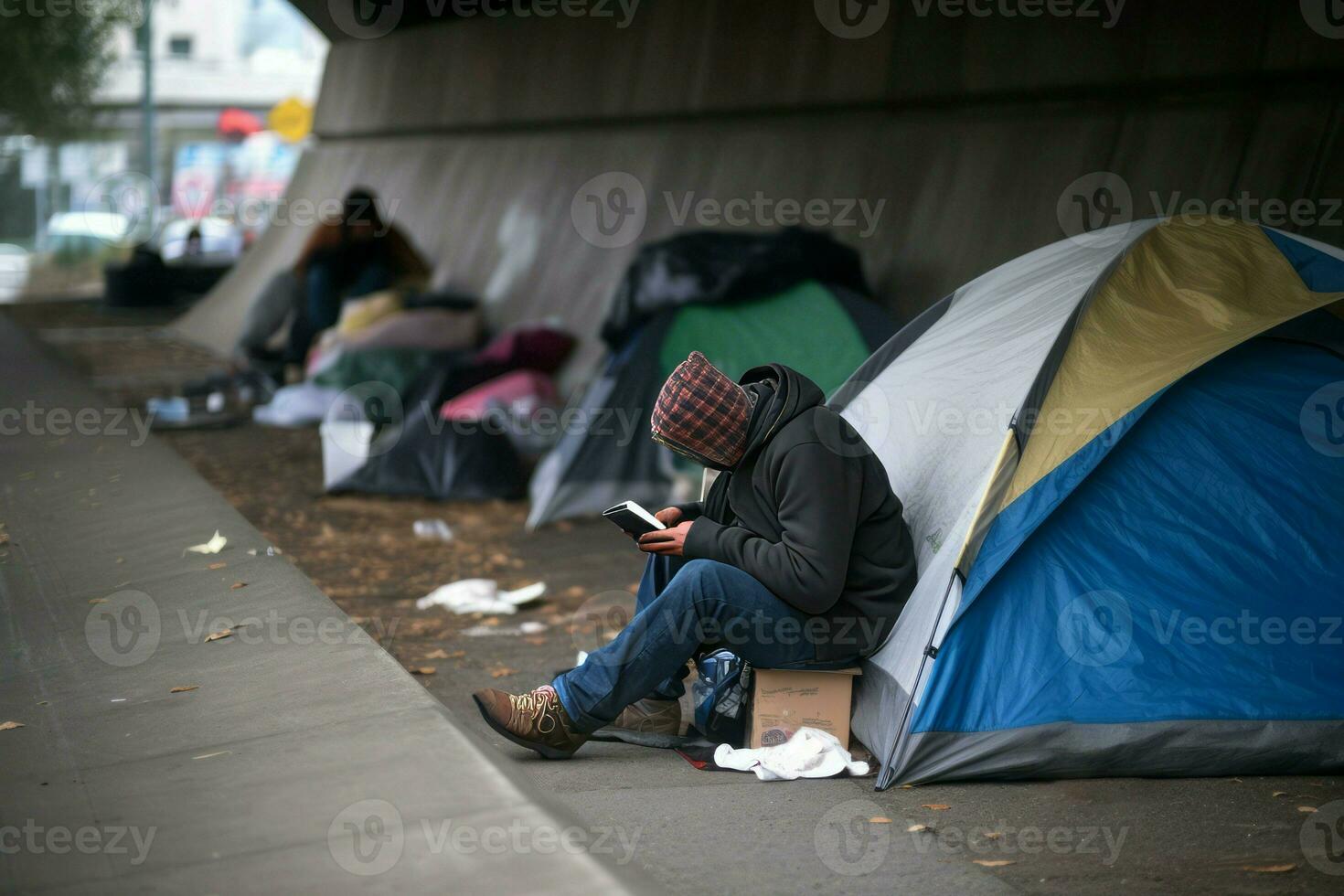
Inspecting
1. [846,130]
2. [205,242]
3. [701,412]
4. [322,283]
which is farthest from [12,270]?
[701,412]

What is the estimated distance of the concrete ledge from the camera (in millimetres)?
3393

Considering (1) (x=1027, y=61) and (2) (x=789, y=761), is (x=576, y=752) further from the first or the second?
(1) (x=1027, y=61)

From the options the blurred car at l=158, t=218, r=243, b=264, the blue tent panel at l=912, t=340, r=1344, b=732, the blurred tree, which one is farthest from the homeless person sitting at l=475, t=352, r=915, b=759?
the blurred tree

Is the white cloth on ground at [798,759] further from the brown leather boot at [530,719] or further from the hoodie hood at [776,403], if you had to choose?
the hoodie hood at [776,403]

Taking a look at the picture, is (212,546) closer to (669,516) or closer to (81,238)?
(669,516)

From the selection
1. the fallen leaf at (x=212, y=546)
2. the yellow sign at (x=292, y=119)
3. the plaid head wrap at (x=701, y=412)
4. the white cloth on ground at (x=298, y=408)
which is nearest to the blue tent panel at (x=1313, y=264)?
the plaid head wrap at (x=701, y=412)

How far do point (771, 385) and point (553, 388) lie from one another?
6.29 m

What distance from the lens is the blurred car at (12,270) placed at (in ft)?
90.5

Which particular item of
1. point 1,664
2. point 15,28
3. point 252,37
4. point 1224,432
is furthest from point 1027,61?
point 252,37

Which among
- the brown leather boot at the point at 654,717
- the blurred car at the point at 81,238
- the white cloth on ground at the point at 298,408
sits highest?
the brown leather boot at the point at 654,717

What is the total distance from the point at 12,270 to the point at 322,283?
72.9 feet

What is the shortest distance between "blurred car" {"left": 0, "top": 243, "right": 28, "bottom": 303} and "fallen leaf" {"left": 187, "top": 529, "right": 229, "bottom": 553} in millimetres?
21044

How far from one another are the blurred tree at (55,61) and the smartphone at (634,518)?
2559 cm

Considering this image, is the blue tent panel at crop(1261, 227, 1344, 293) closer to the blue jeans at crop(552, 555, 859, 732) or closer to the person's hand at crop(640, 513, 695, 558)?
the blue jeans at crop(552, 555, 859, 732)
